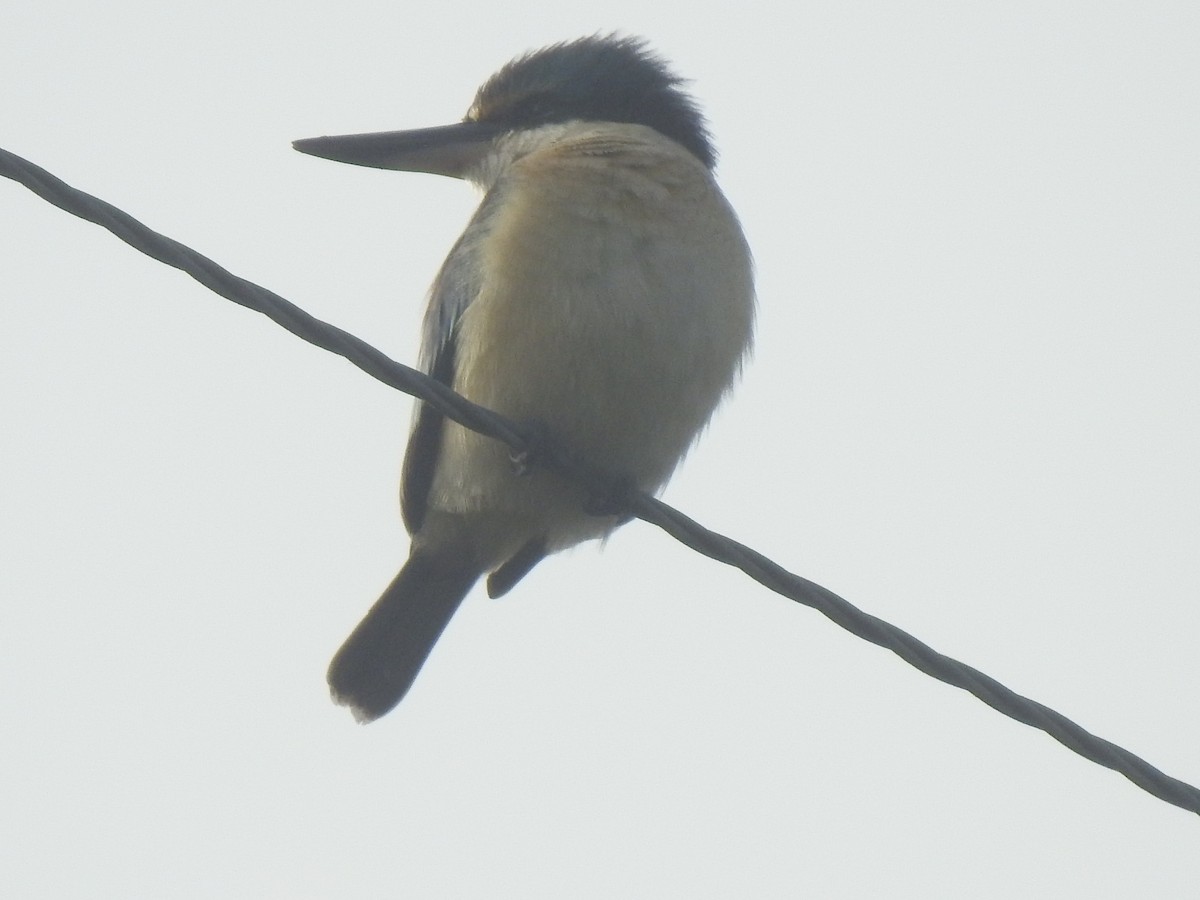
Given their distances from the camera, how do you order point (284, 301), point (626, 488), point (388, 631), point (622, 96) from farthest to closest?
point (622, 96) < point (388, 631) < point (626, 488) < point (284, 301)

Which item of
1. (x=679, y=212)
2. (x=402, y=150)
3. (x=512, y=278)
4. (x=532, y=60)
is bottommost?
(x=512, y=278)

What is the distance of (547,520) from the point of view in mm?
4625

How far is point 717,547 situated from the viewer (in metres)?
3.21

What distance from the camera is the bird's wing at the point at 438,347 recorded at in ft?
14.8

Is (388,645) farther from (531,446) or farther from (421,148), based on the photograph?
(421,148)

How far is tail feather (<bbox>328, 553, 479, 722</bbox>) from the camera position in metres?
5.17

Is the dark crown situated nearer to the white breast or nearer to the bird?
the bird

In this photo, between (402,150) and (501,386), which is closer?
(501,386)

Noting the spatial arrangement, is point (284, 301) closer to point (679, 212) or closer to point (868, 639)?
point (868, 639)

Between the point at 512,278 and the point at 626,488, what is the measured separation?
629 millimetres

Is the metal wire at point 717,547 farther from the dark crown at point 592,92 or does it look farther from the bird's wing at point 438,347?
the dark crown at point 592,92

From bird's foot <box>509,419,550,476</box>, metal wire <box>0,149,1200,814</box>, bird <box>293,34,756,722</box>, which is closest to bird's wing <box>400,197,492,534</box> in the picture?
bird <box>293,34,756,722</box>

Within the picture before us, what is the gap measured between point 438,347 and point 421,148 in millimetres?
1105

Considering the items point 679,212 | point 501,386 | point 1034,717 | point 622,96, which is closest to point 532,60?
point 622,96
